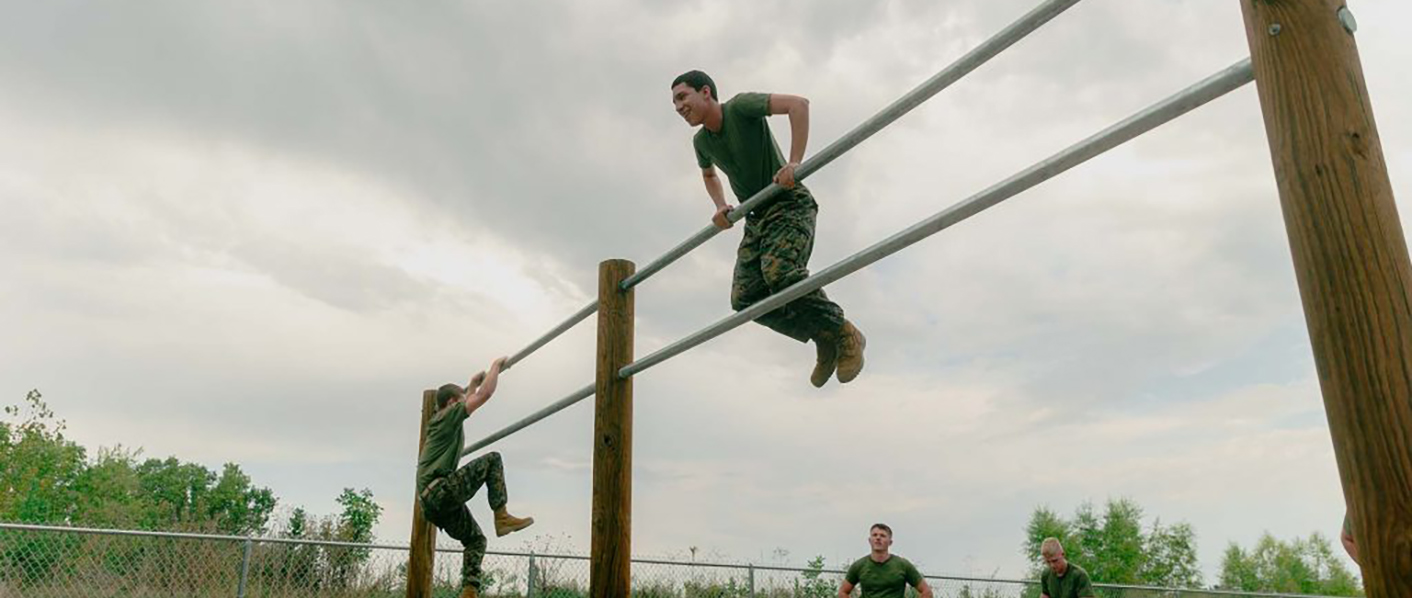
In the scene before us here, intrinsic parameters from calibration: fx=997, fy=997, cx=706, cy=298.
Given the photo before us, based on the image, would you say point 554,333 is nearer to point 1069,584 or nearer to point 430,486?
point 430,486

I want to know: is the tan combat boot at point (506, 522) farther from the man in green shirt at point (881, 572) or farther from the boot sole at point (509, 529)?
the man in green shirt at point (881, 572)

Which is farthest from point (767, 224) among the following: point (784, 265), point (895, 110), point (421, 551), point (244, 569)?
point (244, 569)

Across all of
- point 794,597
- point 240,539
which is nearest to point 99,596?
point 240,539

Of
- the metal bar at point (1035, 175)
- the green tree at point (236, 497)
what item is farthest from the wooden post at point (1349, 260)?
the green tree at point (236, 497)

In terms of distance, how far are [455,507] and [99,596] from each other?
5771mm

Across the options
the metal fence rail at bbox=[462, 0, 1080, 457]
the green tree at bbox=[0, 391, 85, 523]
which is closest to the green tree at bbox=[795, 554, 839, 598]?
the metal fence rail at bbox=[462, 0, 1080, 457]

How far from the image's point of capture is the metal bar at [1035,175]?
6.43 feet

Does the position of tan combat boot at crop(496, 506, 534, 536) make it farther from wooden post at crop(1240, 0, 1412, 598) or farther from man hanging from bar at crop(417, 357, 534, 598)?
wooden post at crop(1240, 0, 1412, 598)

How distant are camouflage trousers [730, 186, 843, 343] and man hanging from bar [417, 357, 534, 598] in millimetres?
2229

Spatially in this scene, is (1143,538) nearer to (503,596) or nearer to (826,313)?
(503,596)

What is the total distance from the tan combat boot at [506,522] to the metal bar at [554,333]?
83 cm

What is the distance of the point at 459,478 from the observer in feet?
18.2

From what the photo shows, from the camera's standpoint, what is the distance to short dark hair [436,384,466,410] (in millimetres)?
5758

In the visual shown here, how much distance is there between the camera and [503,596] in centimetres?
1034
